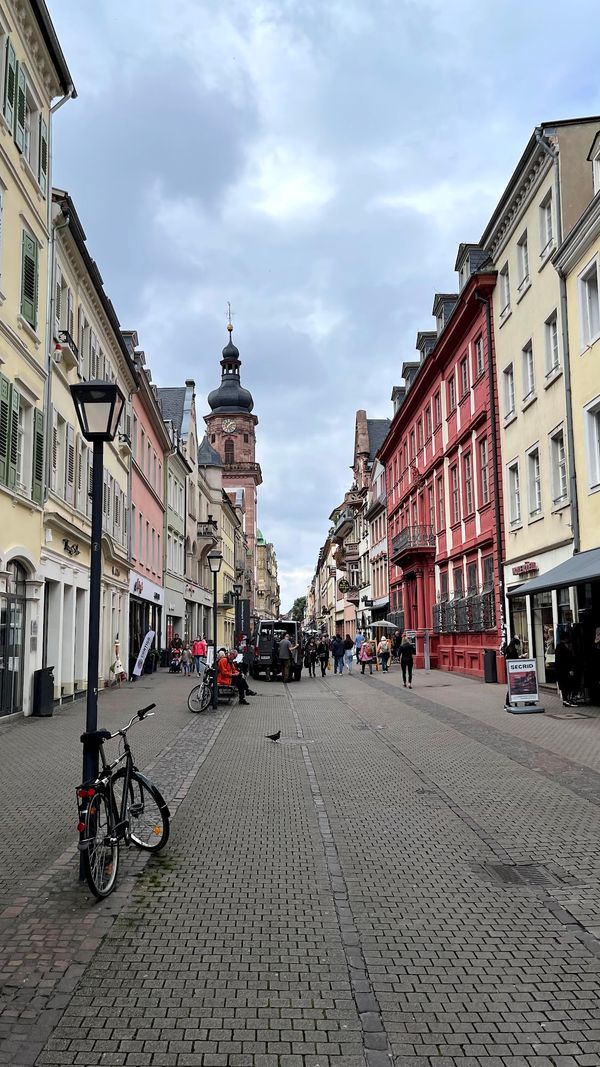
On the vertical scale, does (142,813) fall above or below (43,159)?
below

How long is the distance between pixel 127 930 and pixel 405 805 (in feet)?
14.7

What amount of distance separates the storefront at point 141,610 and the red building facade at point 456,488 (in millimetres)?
11600

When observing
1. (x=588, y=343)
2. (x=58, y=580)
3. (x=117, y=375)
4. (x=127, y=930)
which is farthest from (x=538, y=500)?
(x=127, y=930)

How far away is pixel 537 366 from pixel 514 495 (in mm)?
4557

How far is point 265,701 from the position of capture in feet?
77.3

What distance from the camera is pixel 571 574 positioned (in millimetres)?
17484

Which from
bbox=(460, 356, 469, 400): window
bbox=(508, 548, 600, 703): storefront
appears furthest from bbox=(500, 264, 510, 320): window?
bbox=(508, 548, 600, 703): storefront

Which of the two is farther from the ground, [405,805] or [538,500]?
[538,500]

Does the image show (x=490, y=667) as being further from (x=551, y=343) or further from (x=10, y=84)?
(x=10, y=84)

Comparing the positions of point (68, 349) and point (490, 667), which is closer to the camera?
point (68, 349)

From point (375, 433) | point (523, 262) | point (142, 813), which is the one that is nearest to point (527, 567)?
point (523, 262)

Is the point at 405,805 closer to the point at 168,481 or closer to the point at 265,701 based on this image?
the point at 265,701

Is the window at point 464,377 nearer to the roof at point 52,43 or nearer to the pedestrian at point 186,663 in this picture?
the pedestrian at point 186,663

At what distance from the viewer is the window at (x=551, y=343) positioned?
72.2 feet
